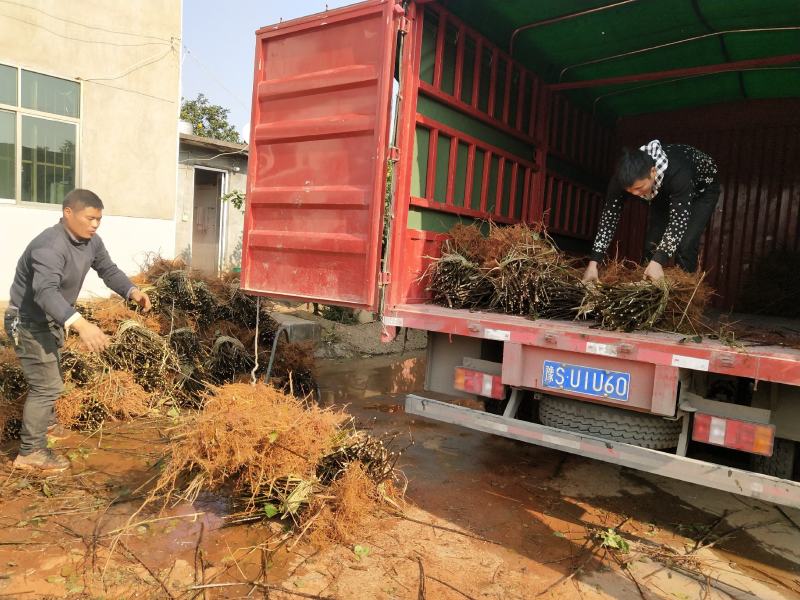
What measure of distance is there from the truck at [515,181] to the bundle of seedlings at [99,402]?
4.32ft

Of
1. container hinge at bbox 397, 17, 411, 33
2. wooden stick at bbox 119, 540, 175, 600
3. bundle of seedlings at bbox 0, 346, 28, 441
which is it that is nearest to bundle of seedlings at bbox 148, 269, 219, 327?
bundle of seedlings at bbox 0, 346, 28, 441

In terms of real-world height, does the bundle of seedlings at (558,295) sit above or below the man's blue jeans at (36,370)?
above

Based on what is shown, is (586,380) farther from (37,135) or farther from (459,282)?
(37,135)

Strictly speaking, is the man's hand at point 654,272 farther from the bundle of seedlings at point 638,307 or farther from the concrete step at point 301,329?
the concrete step at point 301,329

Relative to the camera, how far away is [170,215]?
30.3 ft

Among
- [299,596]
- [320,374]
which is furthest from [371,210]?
[320,374]

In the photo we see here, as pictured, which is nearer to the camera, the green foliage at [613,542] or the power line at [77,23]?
the green foliage at [613,542]

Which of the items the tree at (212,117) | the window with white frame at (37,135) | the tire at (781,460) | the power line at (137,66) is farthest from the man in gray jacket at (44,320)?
the tree at (212,117)

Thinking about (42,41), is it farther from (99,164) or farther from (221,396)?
(221,396)

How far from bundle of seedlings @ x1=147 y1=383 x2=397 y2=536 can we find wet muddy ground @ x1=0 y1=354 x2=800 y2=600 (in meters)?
0.16

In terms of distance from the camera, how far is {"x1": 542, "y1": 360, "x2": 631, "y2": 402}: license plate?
272 centimetres

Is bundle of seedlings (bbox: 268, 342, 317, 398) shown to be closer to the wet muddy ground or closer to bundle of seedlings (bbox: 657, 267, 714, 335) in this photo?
the wet muddy ground

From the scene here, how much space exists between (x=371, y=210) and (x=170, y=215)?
22.3 ft

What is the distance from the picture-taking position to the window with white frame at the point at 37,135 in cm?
738
